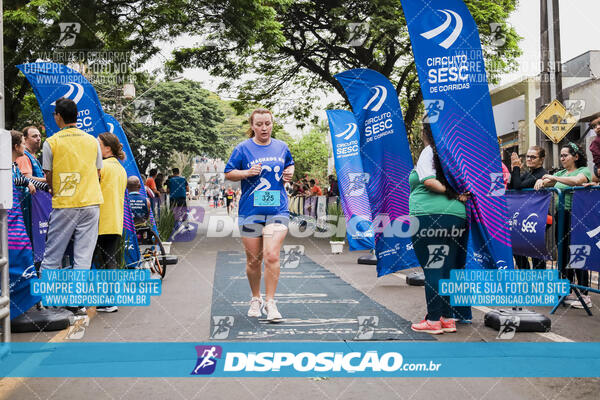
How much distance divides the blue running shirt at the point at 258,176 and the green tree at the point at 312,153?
59866 mm

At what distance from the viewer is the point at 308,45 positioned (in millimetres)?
20922

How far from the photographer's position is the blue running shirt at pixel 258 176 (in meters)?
6.07

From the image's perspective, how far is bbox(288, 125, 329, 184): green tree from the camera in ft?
220

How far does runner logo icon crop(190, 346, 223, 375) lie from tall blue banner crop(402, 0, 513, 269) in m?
2.57

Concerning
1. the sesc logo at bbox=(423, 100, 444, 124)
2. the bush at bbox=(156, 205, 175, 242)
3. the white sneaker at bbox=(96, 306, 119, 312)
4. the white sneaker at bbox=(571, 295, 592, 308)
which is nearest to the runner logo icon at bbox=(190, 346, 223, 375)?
the white sneaker at bbox=(96, 306, 119, 312)

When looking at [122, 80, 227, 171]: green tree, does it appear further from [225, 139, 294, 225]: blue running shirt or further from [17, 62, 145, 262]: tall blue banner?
[225, 139, 294, 225]: blue running shirt

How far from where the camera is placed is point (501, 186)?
5.76 m

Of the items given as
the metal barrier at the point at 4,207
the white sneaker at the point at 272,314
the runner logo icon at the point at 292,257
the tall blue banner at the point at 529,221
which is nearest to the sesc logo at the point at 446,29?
the tall blue banner at the point at 529,221

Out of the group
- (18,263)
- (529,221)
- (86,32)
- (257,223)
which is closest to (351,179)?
(529,221)

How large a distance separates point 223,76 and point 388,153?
1343 centimetres

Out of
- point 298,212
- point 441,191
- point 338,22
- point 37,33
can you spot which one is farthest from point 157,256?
point 298,212

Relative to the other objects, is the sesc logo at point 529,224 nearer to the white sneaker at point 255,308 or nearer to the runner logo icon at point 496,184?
the runner logo icon at point 496,184

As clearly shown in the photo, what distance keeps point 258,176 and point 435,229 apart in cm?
177

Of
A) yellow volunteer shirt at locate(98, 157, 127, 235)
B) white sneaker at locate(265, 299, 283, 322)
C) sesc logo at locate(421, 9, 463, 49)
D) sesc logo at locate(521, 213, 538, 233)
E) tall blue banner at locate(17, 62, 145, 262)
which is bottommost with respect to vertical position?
white sneaker at locate(265, 299, 283, 322)
